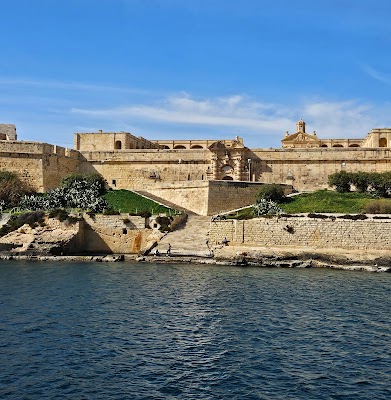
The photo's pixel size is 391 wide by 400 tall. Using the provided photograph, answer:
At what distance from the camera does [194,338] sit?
13.1m

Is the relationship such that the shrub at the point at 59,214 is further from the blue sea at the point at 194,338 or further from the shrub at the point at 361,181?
the shrub at the point at 361,181

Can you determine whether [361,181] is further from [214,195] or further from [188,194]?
[188,194]

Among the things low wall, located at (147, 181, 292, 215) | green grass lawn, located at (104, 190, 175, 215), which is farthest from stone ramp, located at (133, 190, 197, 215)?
green grass lawn, located at (104, 190, 175, 215)

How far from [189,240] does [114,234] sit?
4.41 m

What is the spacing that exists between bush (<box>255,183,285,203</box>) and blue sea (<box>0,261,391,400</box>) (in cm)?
1275

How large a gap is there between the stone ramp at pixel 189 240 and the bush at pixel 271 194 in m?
3.78

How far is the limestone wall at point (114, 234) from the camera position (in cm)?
3041

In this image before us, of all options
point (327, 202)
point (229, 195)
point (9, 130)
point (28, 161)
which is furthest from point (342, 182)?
point (9, 130)

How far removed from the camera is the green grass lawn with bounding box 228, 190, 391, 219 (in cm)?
3005

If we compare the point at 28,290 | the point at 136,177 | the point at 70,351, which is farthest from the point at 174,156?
the point at 70,351

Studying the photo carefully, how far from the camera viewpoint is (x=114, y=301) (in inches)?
664

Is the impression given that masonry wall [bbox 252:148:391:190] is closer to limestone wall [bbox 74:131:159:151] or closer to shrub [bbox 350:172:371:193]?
shrub [bbox 350:172:371:193]

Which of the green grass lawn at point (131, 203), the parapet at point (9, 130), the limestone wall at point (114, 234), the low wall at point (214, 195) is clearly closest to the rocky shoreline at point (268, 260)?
the limestone wall at point (114, 234)

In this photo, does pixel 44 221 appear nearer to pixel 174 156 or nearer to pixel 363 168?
pixel 174 156
